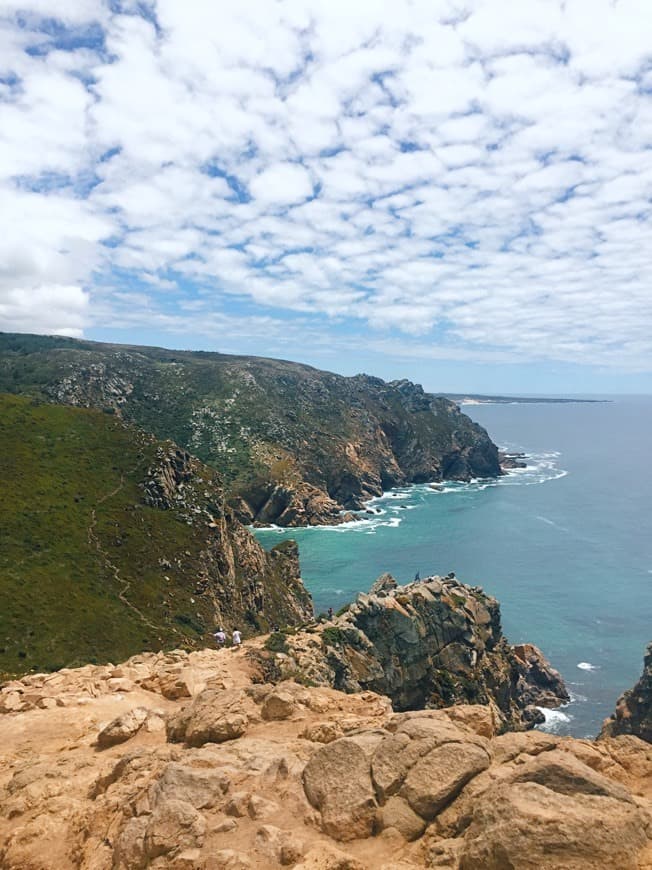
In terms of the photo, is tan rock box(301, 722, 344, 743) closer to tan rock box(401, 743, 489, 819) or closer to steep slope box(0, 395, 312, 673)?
tan rock box(401, 743, 489, 819)

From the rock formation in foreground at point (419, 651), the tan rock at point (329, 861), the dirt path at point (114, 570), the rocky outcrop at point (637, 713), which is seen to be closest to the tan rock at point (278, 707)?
the tan rock at point (329, 861)

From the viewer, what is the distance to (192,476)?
298ft

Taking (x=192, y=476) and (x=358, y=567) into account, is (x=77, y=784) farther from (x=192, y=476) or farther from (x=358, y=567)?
(x=358, y=567)

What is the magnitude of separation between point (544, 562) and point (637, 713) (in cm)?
7414

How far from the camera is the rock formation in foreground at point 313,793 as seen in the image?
405 inches

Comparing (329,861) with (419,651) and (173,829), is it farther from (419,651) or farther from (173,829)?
(419,651)

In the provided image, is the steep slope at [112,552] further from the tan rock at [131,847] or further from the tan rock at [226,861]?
the tan rock at [226,861]

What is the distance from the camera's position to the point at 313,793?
44.5 ft

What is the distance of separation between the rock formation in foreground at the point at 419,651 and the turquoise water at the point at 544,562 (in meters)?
13.8

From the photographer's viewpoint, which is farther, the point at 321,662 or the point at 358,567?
the point at 358,567

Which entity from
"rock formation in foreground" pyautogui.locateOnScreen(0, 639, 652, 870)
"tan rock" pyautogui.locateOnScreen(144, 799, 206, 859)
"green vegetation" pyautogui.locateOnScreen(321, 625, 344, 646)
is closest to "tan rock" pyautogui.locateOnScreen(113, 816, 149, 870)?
"rock formation in foreground" pyautogui.locateOnScreen(0, 639, 652, 870)

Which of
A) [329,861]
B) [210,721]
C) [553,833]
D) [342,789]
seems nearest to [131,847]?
[329,861]

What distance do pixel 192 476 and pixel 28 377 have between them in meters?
124

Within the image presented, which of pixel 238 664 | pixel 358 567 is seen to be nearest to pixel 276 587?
pixel 358 567
